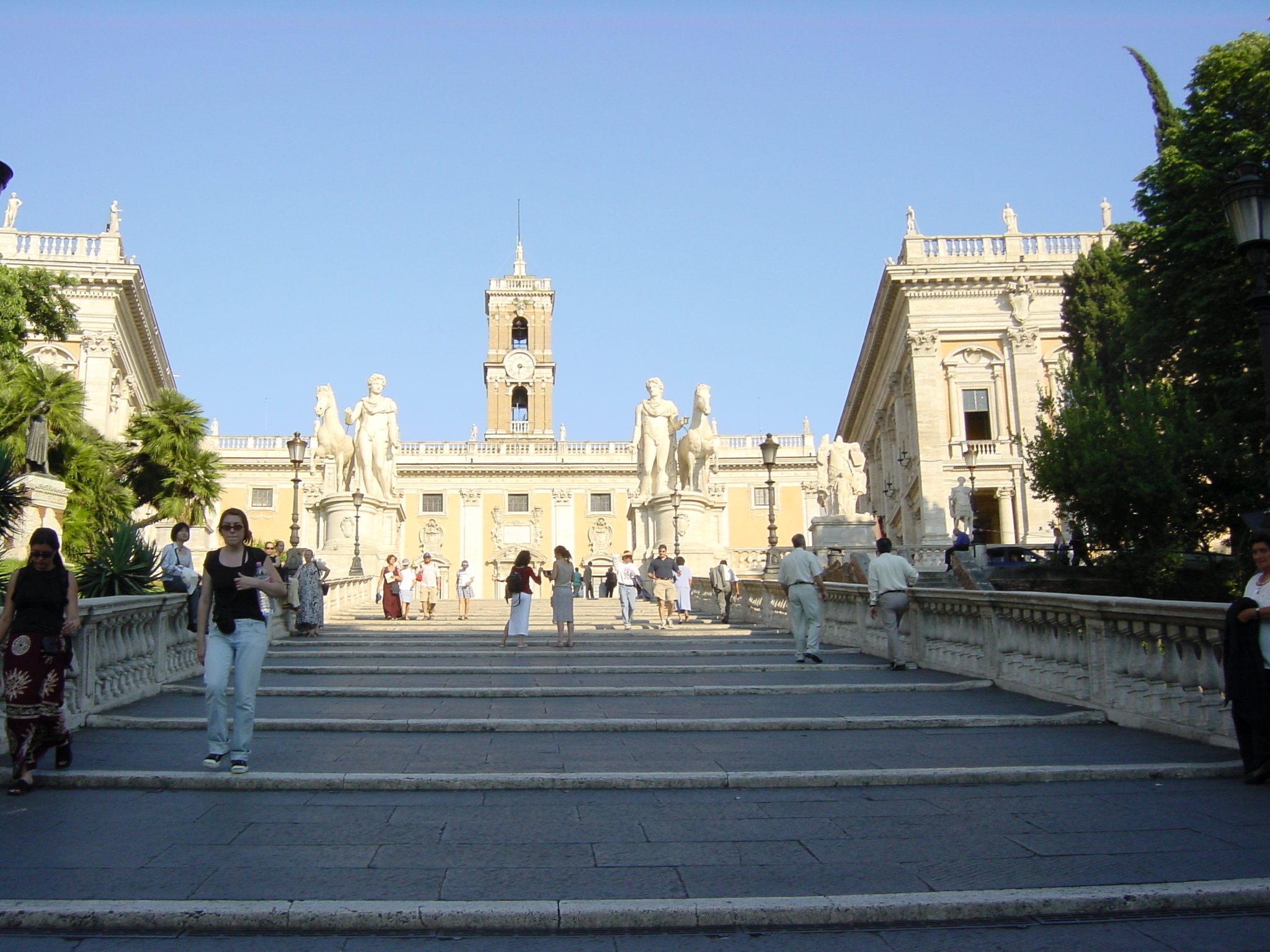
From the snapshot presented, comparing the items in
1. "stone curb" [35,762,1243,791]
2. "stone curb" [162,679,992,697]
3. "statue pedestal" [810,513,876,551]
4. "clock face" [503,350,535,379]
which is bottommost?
"stone curb" [35,762,1243,791]

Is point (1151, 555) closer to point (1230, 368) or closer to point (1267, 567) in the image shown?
point (1230, 368)

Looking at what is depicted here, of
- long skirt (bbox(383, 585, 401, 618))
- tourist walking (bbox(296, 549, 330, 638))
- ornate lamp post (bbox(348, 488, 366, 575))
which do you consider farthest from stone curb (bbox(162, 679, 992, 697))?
ornate lamp post (bbox(348, 488, 366, 575))

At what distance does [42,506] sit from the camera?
64.9ft

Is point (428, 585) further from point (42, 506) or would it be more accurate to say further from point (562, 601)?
point (42, 506)

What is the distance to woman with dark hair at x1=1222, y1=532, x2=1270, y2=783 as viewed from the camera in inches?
230

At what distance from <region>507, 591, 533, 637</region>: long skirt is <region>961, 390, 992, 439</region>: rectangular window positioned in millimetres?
28222

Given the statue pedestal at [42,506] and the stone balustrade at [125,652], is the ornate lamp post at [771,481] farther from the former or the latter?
the statue pedestal at [42,506]

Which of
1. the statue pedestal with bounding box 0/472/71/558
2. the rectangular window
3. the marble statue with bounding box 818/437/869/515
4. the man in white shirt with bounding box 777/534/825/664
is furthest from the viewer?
the rectangular window

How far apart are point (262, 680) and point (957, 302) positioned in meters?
34.0

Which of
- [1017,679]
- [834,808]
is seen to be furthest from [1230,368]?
[834,808]

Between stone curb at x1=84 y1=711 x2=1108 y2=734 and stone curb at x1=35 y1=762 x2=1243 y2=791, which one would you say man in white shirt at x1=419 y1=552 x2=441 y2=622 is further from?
stone curb at x1=35 y1=762 x2=1243 y2=791

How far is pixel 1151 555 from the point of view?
24.1 metres

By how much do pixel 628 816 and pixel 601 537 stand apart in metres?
61.3

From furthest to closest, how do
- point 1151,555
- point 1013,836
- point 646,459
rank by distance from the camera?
point 646,459
point 1151,555
point 1013,836
